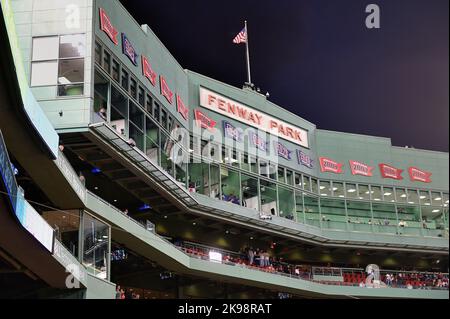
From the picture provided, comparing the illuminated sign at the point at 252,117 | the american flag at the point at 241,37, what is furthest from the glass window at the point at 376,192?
the american flag at the point at 241,37

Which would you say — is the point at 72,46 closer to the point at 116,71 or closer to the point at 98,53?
the point at 98,53

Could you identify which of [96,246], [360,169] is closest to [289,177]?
[360,169]

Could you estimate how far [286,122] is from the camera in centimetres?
4547

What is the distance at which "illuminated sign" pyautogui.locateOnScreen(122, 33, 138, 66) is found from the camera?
31391 mm

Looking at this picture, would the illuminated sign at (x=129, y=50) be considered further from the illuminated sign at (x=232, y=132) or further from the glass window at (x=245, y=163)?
the glass window at (x=245, y=163)

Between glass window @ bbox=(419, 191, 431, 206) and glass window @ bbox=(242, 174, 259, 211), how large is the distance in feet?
51.4

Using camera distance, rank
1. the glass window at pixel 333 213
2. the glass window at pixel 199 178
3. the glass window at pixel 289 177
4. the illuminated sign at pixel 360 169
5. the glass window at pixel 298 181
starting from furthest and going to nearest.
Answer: the illuminated sign at pixel 360 169 → the glass window at pixel 333 213 → the glass window at pixel 298 181 → the glass window at pixel 289 177 → the glass window at pixel 199 178

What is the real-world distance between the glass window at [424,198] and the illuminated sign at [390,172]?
205 centimetres

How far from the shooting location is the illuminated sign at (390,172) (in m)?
50.3

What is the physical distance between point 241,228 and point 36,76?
17.6 metres

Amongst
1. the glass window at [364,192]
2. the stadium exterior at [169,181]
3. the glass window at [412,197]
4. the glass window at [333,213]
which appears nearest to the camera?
the stadium exterior at [169,181]

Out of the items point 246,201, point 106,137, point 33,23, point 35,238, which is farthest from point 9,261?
point 246,201
